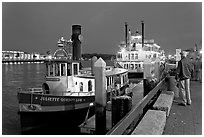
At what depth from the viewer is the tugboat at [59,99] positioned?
11508mm

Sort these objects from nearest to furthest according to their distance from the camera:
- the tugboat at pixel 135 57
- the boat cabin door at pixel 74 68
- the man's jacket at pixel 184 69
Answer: the man's jacket at pixel 184 69 → the boat cabin door at pixel 74 68 → the tugboat at pixel 135 57

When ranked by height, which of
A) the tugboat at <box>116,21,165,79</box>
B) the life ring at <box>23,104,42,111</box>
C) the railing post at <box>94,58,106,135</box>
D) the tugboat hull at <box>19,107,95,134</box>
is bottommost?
the tugboat hull at <box>19,107,95,134</box>

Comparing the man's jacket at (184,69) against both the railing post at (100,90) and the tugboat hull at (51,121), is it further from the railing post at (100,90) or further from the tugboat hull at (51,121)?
the tugboat hull at (51,121)

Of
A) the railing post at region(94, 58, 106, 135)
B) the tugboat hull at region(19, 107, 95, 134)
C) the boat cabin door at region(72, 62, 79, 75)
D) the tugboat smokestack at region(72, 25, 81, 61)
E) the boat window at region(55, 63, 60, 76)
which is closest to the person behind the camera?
the railing post at region(94, 58, 106, 135)

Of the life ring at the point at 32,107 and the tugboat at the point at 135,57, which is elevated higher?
the tugboat at the point at 135,57

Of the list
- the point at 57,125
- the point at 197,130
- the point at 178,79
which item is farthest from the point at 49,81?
the point at 197,130

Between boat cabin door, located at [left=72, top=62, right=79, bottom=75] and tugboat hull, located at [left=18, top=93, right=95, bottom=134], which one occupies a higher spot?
boat cabin door, located at [left=72, top=62, right=79, bottom=75]

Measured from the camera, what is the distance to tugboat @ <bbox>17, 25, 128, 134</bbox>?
11.5m

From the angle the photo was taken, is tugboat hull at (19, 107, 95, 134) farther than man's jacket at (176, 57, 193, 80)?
Yes

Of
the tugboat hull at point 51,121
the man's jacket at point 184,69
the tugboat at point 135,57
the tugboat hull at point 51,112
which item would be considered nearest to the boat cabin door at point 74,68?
the tugboat hull at point 51,112

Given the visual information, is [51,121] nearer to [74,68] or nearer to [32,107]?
[32,107]

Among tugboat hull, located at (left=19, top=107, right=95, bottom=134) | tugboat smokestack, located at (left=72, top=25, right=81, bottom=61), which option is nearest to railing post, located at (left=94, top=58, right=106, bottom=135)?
tugboat hull, located at (left=19, top=107, right=95, bottom=134)

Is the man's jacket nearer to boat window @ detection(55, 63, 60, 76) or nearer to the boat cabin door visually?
the boat cabin door

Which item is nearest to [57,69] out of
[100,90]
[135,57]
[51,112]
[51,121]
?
[51,112]
